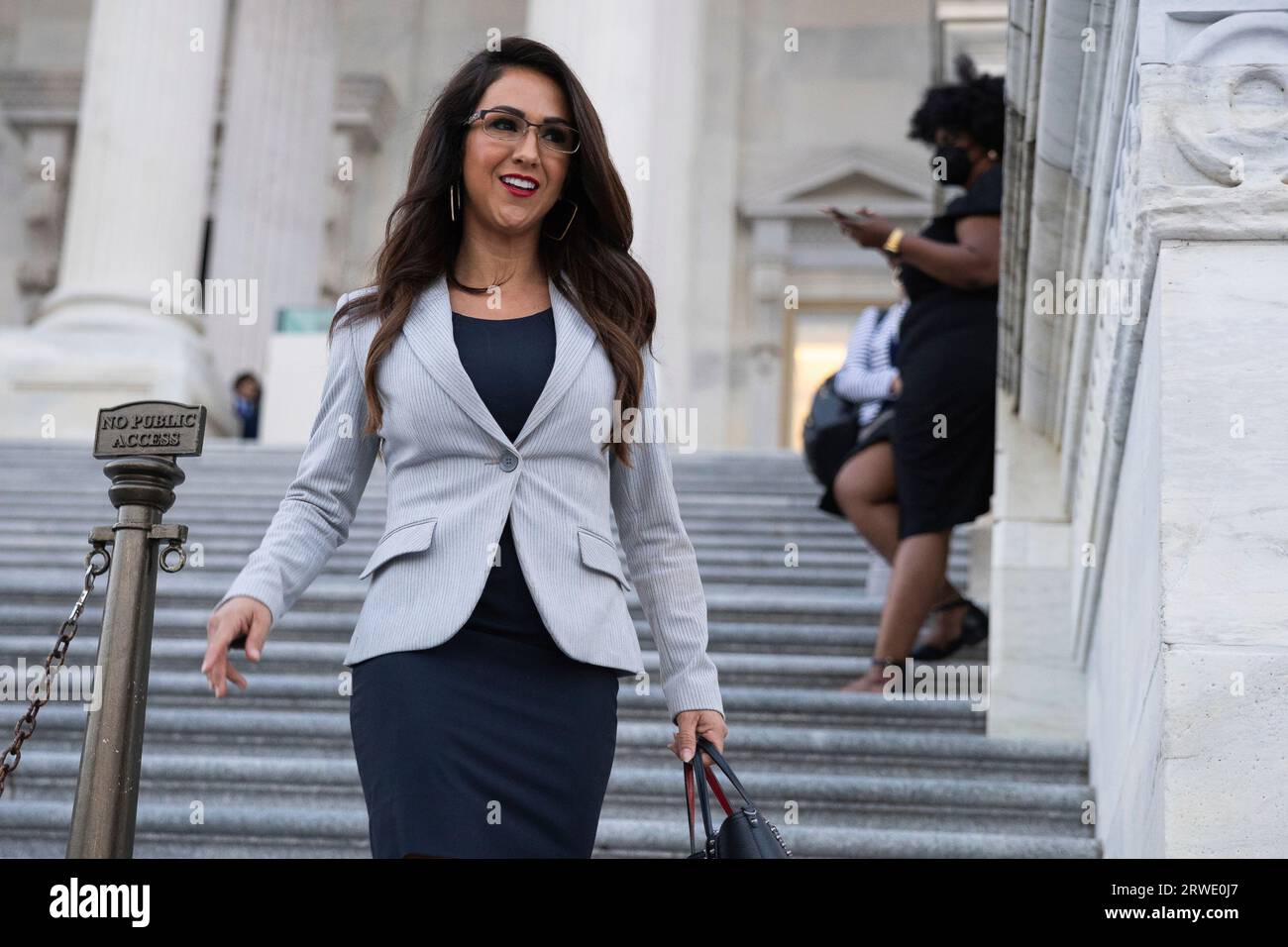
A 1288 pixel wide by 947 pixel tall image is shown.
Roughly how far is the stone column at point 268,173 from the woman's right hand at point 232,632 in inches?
628

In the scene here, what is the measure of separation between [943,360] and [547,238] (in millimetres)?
3275

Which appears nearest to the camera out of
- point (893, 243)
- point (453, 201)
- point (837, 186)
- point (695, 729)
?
point (695, 729)

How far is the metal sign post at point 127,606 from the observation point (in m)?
3.52

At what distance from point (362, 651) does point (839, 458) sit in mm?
4419

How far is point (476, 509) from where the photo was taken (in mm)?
3129

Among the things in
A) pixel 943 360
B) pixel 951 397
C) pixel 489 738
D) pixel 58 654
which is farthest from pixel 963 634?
pixel 489 738

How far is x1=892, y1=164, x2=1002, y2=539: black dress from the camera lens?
6.51m

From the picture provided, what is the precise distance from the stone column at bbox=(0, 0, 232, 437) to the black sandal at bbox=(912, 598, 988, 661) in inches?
379

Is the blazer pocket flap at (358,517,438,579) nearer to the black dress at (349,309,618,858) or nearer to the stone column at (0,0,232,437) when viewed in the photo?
the black dress at (349,309,618,858)

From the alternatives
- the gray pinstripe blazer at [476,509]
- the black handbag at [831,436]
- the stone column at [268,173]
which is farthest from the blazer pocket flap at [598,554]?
the stone column at [268,173]

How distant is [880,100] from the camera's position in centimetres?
2286

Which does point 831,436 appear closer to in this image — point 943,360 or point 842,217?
point 943,360

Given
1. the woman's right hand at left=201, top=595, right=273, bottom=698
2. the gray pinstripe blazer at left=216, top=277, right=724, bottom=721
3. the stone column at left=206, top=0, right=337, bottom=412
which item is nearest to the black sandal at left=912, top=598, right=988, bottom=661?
the gray pinstripe blazer at left=216, top=277, right=724, bottom=721
